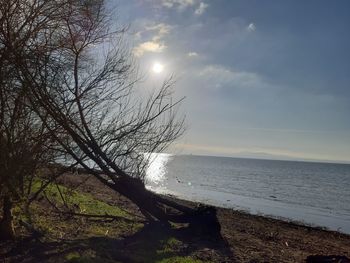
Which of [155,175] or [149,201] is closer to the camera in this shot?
[149,201]

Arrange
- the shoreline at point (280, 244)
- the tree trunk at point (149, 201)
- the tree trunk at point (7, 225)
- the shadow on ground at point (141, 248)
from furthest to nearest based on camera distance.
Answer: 1. the shoreline at point (280, 244)
2. the tree trunk at point (149, 201)
3. the tree trunk at point (7, 225)
4. the shadow on ground at point (141, 248)

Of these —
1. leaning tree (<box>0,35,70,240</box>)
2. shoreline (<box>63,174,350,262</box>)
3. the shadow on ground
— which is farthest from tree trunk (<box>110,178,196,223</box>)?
leaning tree (<box>0,35,70,240</box>)

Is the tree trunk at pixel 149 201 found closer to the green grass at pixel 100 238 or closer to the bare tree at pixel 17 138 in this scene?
the green grass at pixel 100 238

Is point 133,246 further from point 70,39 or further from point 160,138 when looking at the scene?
point 70,39

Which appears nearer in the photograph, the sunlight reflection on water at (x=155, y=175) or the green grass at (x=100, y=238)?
the green grass at (x=100, y=238)

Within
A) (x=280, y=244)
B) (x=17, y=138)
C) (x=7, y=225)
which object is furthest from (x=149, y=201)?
(x=280, y=244)

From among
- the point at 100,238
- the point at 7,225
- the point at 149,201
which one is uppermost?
the point at 149,201

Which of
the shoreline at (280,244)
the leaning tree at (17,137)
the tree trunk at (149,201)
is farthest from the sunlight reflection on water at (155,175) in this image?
the shoreline at (280,244)

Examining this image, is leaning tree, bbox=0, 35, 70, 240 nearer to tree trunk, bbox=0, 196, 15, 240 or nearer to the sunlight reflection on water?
tree trunk, bbox=0, 196, 15, 240

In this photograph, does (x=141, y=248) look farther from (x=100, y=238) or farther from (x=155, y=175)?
(x=155, y=175)

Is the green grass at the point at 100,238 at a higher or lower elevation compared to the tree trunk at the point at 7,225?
lower

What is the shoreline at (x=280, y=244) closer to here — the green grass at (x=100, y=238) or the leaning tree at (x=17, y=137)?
the green grass at (x=100, y=238)

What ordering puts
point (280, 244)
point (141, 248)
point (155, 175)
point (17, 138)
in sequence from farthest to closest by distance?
point (155, 175) < point (280, 244) < point (141, 248) < point (17, 138)

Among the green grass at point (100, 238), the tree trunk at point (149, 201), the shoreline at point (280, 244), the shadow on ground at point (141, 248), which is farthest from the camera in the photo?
the shoreline at point (280, 244)
